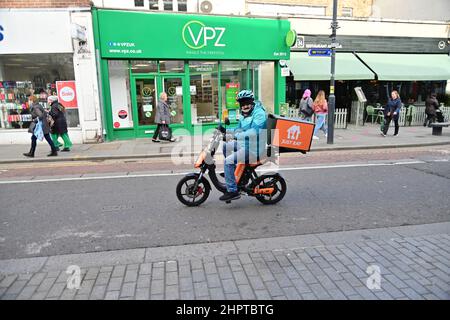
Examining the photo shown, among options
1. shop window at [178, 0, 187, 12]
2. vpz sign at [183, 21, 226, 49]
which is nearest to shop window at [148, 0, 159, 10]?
shop window at [178, 0, 187, 12]

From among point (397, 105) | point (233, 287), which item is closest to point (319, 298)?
point (233, 287)

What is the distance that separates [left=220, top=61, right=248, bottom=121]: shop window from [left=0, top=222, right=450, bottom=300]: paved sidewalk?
32.5 ft

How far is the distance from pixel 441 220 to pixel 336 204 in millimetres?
1367

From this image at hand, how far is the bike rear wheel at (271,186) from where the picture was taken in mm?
5012

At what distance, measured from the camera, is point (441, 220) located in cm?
438

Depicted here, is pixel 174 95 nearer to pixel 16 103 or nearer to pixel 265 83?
pixel 265 83

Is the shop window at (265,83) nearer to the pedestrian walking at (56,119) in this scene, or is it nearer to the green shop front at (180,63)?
the green shop front at (180,63)

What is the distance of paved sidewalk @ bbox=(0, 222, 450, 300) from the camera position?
2.83 metres

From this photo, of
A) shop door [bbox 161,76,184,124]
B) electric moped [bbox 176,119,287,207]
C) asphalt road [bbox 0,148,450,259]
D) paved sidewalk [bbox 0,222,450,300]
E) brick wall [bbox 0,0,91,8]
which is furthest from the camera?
shop door [bbox 161,76,184,124]

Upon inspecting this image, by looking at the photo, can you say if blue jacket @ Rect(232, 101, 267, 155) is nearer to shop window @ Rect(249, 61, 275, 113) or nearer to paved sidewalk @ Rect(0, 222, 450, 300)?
paved sidewalk @ Rect(0, 222, 450, 300)

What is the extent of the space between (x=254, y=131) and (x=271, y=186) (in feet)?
3.31

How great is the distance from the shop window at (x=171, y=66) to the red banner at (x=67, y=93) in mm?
3156

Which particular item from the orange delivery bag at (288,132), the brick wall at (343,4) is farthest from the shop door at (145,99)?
the orange delivery bag at (288,132)
